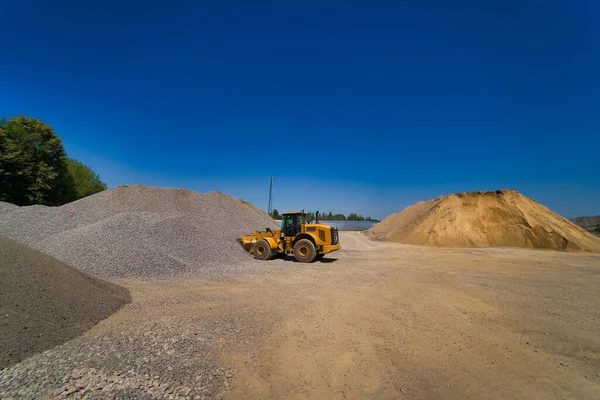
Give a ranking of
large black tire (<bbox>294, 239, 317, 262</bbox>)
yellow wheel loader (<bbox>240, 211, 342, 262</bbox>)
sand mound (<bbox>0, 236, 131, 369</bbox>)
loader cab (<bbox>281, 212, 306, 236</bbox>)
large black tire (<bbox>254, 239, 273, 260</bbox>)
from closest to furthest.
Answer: sand mound (<bbox>0, 236, 131, 369</bbox>) → large black tire (<bbox>294, 239, 317, 262</bbox>) → yellow wheel loader (<bbox>240, 211, 342, 262</bbox>) → large black tire (<bbox>254, 239, 273, 260</bbox>) → loader cab (<bbox>281, 212, 306, 236</bbox>)

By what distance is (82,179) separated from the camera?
35219 millimetres

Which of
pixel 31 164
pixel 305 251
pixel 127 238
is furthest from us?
pixel 31 164

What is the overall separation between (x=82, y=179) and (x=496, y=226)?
44987 mm

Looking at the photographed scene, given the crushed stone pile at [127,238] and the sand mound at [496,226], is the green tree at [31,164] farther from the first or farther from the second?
the sand mound at [496,226]

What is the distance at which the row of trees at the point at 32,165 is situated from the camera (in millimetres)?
24219

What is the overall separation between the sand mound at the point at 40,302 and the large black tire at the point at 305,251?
7334 mm

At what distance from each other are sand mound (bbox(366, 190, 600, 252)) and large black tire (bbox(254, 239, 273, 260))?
46.4ft

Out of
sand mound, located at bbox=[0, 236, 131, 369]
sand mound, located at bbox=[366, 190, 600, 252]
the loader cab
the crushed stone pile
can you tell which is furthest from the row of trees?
sand mound, located at bbox=[366, 190, 600, 252]

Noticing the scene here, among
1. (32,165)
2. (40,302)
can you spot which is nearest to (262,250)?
(40,302)

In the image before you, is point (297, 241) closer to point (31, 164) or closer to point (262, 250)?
point (262, 250)

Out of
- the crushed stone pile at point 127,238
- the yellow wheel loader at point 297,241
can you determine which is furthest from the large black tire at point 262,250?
the crushed stone pile at point 127,238

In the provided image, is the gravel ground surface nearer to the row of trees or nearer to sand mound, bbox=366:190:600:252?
sand mound, bbox=366:190:600:252

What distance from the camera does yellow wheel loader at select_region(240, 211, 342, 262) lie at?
12.3m

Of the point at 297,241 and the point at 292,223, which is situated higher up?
the point at 292,223
